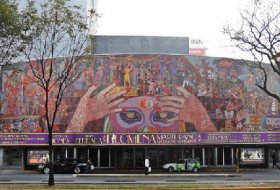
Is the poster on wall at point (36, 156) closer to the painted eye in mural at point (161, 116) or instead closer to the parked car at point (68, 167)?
the parked car at point (68, 167)

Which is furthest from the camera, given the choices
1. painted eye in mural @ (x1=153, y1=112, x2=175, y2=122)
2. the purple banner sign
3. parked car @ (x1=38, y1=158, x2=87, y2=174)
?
painted eye in mural @ (x1=153, y1=112, x2=175, y2=122)

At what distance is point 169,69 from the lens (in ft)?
174

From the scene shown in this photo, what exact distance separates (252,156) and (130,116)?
1520 centimetres

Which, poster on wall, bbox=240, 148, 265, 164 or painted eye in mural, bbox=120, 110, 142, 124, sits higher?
painted eye in mural, bbox=120, 110, 142, 124

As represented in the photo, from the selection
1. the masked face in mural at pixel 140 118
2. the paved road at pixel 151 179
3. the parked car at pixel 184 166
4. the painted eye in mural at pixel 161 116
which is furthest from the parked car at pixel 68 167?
the painted eye in mural at pixel 161 116

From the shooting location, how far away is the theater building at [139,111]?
52031 mm

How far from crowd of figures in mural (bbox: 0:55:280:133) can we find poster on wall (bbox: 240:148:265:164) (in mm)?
4592

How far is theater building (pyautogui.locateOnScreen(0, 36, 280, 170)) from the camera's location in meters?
52.0

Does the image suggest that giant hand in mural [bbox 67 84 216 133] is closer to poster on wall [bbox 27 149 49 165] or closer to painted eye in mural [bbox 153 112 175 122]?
painted eye in mural [bbox 153 112 175 122]

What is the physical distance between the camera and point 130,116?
52.3 meters

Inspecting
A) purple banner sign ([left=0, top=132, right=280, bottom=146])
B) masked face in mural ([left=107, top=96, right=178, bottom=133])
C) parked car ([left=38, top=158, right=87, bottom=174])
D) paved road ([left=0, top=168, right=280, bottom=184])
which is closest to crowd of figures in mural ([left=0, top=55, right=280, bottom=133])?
masked face in mural ([left=107, top=96, right=178, bottom=133])

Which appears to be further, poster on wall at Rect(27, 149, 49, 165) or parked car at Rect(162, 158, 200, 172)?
poster on wall at Rect(27, 149, 49, 165)

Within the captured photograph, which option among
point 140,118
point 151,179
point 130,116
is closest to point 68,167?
point 130,116

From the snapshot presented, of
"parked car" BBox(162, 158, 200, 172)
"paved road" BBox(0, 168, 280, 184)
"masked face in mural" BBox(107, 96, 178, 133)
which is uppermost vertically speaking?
"masked face in mural" BBox(107, 96, 178, 133)
